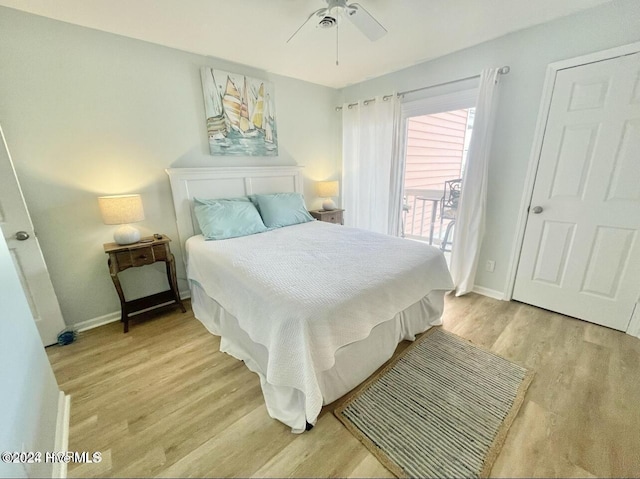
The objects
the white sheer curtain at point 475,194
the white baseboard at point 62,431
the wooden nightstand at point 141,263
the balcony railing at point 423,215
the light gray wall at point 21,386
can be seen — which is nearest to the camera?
the light gray wall at point 21,386

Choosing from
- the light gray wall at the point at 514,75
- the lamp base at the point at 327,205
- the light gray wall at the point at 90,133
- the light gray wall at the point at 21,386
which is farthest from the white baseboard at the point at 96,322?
the light gray wall at the point at 514,75

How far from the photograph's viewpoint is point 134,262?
217cm

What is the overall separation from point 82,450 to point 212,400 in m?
0.60

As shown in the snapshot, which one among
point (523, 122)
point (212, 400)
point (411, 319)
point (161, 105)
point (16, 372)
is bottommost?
point (212, 400)

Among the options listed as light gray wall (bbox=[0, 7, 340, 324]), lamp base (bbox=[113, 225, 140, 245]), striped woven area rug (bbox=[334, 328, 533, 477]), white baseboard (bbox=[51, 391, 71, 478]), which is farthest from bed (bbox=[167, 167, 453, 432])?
white baseboard (bbox=[51, 391, 71, 478])

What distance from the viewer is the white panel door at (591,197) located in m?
1.89

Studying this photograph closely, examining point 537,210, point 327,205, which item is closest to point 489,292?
point 537,210

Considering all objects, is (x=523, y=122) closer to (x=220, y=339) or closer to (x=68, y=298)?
(x=220, y=339)

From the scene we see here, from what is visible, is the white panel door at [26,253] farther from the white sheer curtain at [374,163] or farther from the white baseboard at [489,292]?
the white baseboard at [489,292]

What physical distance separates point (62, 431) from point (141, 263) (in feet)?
3.92

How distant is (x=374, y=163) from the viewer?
3.45m

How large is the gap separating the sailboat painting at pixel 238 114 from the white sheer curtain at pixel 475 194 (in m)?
2.21

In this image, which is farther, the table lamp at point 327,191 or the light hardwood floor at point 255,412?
the table lamp at point 327,191

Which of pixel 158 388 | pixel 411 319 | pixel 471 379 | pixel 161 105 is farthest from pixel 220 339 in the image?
pixel 161 105
